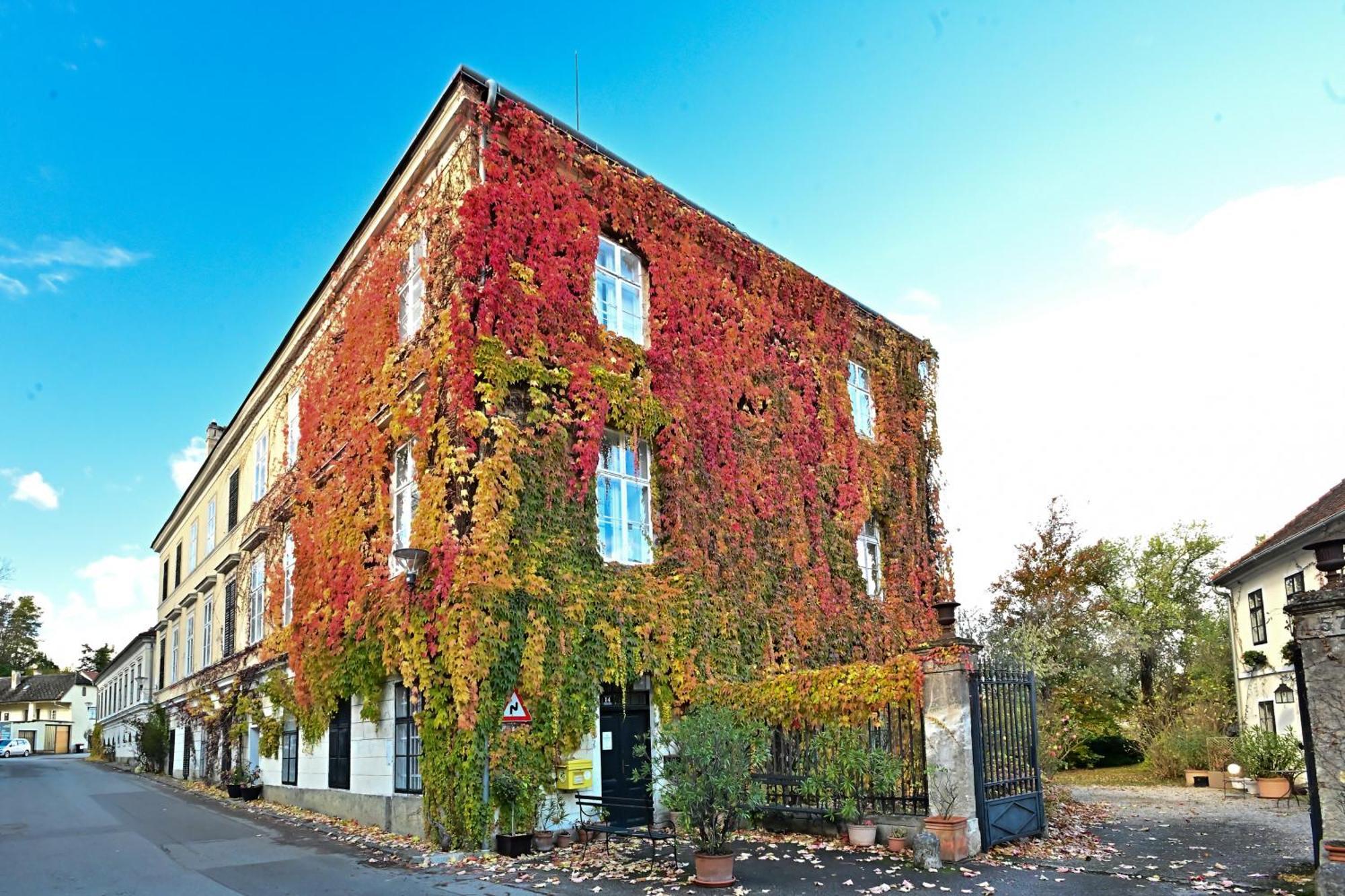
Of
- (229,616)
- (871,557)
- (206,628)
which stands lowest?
(206,628)

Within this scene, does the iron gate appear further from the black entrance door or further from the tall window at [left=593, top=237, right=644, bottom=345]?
the tall window at [left=593, top=237, right=644, bottom=345]

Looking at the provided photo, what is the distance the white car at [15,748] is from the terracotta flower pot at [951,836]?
70.9 m

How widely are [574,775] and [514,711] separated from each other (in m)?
1.56

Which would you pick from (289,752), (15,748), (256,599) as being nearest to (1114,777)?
(289,752)

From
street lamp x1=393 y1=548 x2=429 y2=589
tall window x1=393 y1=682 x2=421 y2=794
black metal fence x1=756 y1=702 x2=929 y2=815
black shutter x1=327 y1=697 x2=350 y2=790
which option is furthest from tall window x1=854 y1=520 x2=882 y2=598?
black shutter x1=327 y1=697 x2=350 y2=790

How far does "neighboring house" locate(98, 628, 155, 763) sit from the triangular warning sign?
1403 inches

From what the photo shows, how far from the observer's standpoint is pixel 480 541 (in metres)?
12.8

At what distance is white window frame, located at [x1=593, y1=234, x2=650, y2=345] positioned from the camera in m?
15.8

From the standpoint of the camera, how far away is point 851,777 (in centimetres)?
1195

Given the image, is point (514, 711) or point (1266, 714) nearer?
point (514, 711)

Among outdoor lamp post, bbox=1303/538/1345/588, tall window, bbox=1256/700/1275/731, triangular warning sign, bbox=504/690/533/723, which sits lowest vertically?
tall window, bbox=1256/700/1275/731

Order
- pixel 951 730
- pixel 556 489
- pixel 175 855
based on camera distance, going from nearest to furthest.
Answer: pixel 951 730
pixel 175 855
pixel 556 489

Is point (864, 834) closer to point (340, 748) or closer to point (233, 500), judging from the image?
point (340, 748)

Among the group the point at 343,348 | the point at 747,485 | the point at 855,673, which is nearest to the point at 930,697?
the point at 855,673
